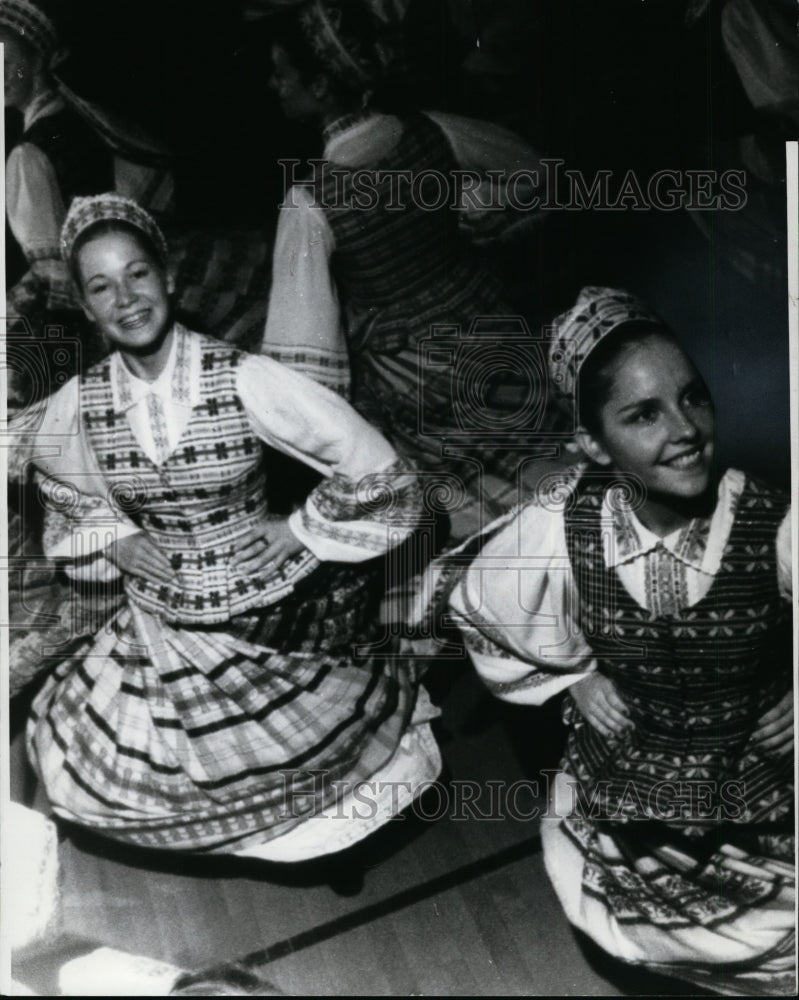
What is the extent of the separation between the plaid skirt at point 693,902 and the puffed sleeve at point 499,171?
1.31 metres

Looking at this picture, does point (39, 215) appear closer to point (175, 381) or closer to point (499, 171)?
point (175, 381)

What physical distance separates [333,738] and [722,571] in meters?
0.89

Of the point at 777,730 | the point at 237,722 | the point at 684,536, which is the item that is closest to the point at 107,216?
the point at 237,722

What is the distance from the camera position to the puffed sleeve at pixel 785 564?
2.35 meters

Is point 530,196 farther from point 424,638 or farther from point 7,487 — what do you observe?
point 7,487

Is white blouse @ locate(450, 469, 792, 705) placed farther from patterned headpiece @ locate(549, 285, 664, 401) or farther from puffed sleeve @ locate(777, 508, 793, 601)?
patterned headpiece @ locate(549, 285, 664, 401)

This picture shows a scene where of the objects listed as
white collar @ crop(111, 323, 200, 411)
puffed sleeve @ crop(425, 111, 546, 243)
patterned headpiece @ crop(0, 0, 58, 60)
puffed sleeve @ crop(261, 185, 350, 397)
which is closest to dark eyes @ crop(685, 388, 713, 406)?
puffed sleeve @ crop(425, 111, 546, 243)

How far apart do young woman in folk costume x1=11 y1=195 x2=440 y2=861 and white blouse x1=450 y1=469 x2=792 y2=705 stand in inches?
7.7

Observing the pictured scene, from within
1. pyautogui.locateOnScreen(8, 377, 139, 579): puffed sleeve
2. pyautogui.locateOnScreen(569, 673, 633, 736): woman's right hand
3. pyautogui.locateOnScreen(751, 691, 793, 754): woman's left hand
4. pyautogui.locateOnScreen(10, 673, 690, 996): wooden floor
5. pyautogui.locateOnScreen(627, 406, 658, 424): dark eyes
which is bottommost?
pyautogui.locateOnScreen(10, 673, 690, 996): wooden floor

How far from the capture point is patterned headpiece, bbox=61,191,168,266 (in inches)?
94.4

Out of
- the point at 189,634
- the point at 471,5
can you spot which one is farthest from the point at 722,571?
the point at 471,5

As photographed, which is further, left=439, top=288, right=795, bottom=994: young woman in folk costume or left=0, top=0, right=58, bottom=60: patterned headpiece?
left=0, top=0, right=58, bottom=60: patterned headpiece

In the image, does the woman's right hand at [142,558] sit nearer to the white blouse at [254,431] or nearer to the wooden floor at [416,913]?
the white blouse at [254,431]

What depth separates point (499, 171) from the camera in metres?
2.43
